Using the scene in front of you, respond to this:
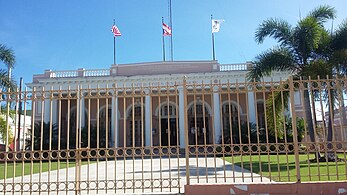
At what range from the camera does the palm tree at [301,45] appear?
1262 centimetres

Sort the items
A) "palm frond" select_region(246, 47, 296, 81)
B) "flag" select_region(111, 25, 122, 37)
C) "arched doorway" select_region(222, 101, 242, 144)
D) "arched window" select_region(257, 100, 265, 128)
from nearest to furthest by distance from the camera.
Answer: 1. "palm frond" select_region(246, 47, 296, 81)
2. "arched doorway" select_region(222, 101, 242, 144)
3. "arched window" select_region(257, 100, 265, 128)
4. "flag" select_region(111, 25, 122, 37)

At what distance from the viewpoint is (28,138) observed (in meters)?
21.7

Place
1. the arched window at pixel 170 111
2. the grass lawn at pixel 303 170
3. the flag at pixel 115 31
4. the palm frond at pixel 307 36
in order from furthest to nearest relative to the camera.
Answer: the flag at pixel 115 31
the arched window at pixel 170 111
the palm frond at pixel 307 36
the grass lawn at pixel 303 170

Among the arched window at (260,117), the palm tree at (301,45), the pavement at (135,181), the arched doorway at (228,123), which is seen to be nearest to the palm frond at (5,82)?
the pavement at (135,181)

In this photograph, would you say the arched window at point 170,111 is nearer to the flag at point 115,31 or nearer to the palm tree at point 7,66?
the flag at point 115,31

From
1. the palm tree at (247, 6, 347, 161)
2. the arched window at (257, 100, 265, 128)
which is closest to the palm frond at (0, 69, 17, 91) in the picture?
the palm tree at (247, 6, 347, 161)

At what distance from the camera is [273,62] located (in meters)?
13.2

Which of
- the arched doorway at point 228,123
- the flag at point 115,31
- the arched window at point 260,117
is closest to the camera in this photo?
the arched doorway at point 228,123

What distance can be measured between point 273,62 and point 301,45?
1182 mm

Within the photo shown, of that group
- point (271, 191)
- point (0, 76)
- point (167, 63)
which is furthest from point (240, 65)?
point (271, 191)

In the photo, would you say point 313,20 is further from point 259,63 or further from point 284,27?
point 259,63

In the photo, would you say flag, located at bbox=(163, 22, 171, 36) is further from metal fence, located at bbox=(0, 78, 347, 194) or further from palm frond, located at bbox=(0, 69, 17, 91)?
palm frond, located at bbox=(0, 69, 17, 91)

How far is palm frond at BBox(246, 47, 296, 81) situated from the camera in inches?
520

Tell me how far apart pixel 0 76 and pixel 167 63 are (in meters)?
11.7
